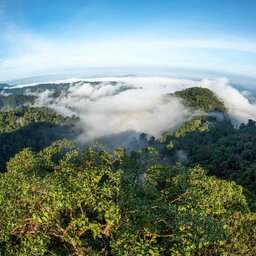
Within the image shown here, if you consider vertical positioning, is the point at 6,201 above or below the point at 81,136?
above

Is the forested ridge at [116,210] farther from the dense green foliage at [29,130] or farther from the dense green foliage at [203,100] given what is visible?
the dense green foliage at [203,100]

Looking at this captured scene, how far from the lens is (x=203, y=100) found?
182875mm

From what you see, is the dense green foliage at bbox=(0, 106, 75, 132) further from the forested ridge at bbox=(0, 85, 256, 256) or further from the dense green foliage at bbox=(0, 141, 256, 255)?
the dense green foliage at bbox=(0, 141, 256, 255)

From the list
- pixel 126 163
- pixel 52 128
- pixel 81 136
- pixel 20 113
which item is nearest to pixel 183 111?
pixel 81 136

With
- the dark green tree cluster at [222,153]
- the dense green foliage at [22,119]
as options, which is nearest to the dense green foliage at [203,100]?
the dark green tree cluster at [222,153]

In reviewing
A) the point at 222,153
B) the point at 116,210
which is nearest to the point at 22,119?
the point at 222,153

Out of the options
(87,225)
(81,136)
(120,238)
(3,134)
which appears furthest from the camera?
(81,136)

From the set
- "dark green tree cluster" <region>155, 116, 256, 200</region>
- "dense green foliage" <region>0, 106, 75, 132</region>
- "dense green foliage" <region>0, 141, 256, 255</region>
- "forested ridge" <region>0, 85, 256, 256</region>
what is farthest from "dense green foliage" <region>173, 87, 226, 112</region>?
"dense green foliage" <region>0, 141, 256, 255</region>

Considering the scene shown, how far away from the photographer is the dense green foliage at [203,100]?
178725mm

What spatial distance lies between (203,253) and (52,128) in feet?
504

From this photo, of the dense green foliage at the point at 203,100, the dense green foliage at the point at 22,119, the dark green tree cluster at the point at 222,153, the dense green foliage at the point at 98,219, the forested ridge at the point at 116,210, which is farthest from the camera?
the dense green foliage at the point at 203,100

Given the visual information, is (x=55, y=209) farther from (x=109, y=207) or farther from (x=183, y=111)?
(x=183, y=111)

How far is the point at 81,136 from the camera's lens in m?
187

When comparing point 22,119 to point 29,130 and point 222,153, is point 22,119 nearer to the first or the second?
point 29,130
